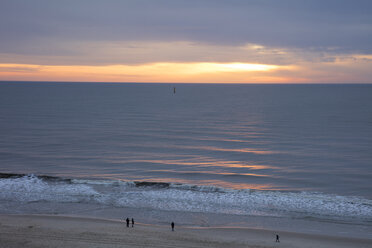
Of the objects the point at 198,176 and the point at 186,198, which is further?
the point at 198,176

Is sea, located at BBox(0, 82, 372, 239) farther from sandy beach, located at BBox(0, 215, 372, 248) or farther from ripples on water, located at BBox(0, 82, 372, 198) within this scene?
sandy beach, located at BBox(0, 215, 372, 248)

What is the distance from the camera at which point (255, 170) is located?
118ft

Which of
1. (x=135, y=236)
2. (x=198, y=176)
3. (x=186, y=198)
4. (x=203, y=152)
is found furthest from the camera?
(x=203, y=152)

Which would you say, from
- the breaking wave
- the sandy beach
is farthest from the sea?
the sandy beach

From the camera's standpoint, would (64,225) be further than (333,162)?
No

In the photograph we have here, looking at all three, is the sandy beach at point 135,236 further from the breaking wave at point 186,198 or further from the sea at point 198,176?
the breaking wave at point 186,198

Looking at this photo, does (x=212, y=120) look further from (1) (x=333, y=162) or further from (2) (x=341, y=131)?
(1) (x=333, y=162)

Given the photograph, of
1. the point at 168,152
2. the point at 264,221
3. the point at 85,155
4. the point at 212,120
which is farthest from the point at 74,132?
the point at 264,221

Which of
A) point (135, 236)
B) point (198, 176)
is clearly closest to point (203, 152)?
point (198, 176)

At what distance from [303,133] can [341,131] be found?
24.3 ft

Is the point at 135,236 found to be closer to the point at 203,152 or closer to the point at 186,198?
the point at 186,198

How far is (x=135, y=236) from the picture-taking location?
19.4m

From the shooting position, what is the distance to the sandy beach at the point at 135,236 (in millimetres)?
18469

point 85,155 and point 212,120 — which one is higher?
point 212,120
